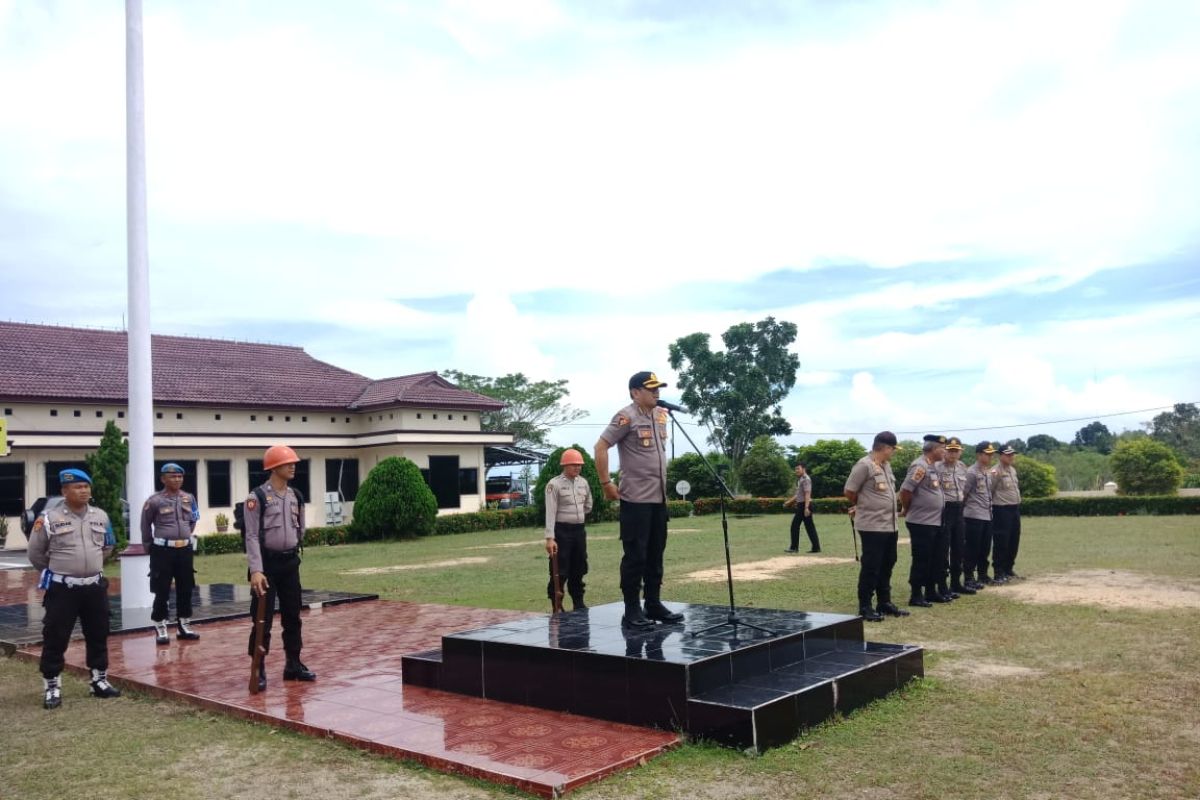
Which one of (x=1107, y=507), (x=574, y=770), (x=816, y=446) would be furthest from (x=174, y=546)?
(x=816, y=446)

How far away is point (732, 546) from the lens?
61.3 ft

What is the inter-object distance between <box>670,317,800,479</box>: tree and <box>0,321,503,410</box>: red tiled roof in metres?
16.5

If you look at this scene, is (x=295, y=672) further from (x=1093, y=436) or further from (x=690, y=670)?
(x=1093, y=436)

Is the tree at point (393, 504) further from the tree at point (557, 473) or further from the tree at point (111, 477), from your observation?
the tree at point (111, 477)

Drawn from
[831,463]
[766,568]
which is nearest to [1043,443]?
[831,463]

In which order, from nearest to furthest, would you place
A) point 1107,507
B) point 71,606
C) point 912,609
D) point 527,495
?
1. point 71,606
2. point 912,609
3. point 1107,507
4. point 527,495

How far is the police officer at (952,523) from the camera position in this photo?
10.2 m

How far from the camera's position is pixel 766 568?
14000 millimetres

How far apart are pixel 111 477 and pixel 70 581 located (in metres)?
14.0

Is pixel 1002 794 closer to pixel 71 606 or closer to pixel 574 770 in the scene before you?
pixel 574 770

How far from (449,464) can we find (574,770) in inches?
1030

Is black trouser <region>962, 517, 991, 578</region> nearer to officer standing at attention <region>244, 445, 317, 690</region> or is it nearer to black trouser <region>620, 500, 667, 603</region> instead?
black trouser <region>620, 500, 667, 603</region>

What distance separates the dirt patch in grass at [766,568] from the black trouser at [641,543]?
6.02 meters

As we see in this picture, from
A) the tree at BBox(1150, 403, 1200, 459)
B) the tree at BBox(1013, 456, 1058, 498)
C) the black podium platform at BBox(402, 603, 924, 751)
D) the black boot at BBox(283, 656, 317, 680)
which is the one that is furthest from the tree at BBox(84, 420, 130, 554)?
the tree at BBox(1150, 403, 1200, 459)
